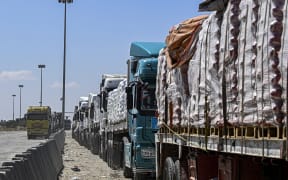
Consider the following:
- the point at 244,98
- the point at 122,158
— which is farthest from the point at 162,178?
the point at 122,158

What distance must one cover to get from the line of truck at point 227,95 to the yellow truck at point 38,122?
196ft

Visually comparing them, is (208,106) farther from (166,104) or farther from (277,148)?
(166,104)

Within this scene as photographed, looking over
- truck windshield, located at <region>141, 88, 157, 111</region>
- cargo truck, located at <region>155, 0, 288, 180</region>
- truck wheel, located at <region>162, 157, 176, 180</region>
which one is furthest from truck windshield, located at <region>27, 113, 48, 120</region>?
cargo truck, located at <region>155, 0, 288, 180</region>

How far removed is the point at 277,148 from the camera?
6840 mm

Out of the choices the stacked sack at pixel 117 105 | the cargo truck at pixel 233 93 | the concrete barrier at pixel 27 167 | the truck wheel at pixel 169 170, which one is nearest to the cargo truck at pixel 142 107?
the stacked sack at pixel 117 105

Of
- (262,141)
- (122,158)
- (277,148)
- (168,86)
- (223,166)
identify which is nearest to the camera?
(277,148)

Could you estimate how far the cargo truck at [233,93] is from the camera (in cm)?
714

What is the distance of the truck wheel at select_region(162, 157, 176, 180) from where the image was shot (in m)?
13.4

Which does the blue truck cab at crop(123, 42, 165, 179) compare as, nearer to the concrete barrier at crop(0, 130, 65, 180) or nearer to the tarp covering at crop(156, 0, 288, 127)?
the concrete barrier at crop(0, 130, 65, 180)

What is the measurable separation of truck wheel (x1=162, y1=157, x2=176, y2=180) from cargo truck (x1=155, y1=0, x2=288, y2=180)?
0.10m

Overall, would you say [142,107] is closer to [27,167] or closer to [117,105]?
[27,167]

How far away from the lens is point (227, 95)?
8.88 meters

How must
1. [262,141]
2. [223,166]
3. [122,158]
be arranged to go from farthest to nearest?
1. [122,158]
2. [223,166]
3. [262,141]

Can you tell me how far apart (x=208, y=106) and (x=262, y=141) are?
9.05ft
